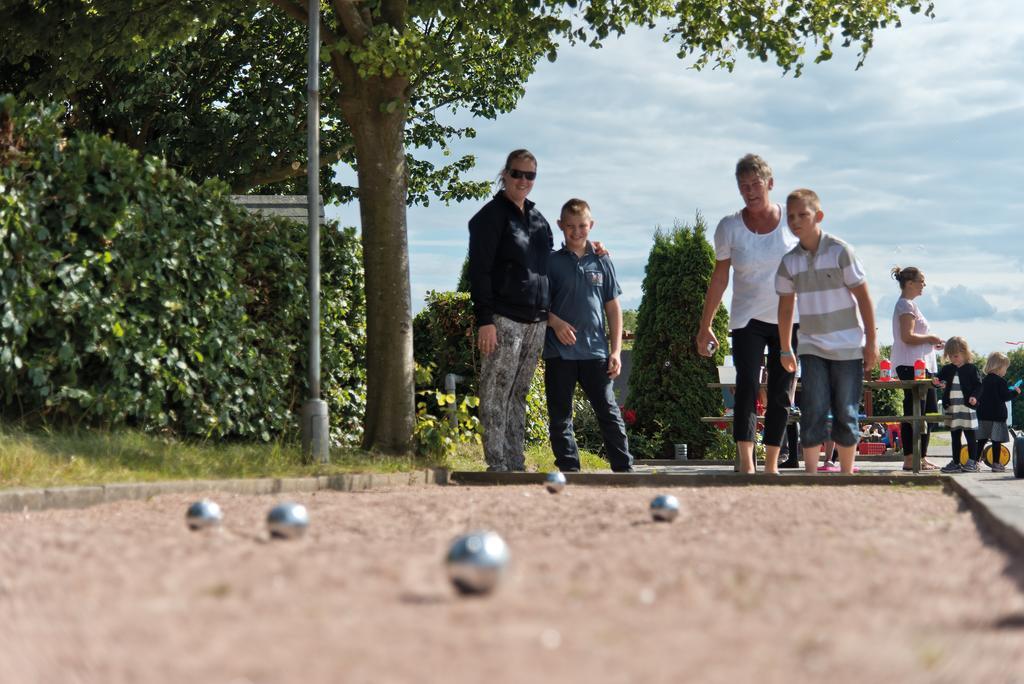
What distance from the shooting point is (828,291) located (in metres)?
7.80

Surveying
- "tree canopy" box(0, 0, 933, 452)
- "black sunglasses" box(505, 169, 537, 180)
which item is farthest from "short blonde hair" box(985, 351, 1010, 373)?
"black sunglasses" box(505, 169, 537, 180)

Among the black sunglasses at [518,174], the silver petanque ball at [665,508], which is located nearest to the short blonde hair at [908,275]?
the black sunglasses at [518,174]

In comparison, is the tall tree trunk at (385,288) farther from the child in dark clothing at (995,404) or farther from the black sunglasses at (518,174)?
the child in dark clothing at (995,404)

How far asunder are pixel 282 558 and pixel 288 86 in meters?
18.0

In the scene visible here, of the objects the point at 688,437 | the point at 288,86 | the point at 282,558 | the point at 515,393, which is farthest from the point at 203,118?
the point at 282,558

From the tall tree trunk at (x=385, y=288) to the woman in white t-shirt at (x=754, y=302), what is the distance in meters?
Answer: 3.06

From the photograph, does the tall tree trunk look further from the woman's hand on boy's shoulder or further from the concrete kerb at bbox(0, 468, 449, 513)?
the woman's hand on boy's shoulder

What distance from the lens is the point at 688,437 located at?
16.8 metres

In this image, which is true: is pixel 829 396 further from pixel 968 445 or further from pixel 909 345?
pixel 968 445

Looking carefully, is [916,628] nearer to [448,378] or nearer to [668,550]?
[668,550]

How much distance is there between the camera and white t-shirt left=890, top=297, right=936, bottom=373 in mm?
11305

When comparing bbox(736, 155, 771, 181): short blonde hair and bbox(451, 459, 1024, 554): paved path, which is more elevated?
bbox(736, 155, 771, 181): short blonde hair

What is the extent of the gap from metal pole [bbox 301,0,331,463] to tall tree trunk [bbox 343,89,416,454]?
2.43ft

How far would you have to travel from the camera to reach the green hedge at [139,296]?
8078 mm
